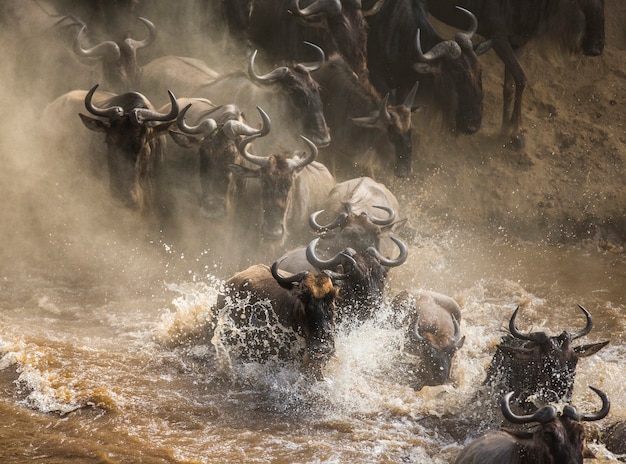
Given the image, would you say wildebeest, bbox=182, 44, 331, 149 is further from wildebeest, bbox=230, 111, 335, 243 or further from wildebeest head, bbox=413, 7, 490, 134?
wildebeest head, bbox=413, 7, 490, 134

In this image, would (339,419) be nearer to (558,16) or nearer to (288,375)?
(288,375)

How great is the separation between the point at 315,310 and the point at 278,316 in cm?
58

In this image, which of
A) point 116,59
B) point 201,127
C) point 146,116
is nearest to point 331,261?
point 201,127

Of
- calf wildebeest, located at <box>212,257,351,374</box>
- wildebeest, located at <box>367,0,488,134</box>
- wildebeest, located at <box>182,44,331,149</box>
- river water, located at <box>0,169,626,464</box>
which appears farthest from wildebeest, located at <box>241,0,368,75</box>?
calf wildebeest, located at <box>212,257,351,374</box>

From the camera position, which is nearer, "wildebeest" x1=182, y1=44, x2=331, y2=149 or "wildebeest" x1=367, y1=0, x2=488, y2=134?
"wildebeest" x1=182, y1=44, x2=331, y2=149

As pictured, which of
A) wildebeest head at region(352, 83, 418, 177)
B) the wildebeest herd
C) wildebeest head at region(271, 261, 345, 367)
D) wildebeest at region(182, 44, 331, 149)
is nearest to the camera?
the wildebeest herd

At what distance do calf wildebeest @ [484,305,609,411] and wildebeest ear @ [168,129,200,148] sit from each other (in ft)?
16.4

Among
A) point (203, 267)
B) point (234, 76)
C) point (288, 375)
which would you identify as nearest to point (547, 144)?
point (234, 76)

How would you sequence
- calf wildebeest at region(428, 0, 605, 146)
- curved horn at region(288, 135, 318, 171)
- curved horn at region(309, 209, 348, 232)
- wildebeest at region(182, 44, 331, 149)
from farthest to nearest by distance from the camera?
1. calf wildebeest at region(428, 0, 605, 146)
2. wildebeest at region(182, 44, 331, 149)
3. curved horn at region(288, 135, 318, 171)
4. curved horn at region(309, 209, 348, 232)

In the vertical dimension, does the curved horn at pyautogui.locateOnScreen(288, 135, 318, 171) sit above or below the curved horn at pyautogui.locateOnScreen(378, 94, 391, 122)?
below

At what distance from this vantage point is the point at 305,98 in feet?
40.8

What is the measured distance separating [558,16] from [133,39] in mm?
7000

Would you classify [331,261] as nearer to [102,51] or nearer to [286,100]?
[286,100]

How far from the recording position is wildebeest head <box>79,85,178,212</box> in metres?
11.0
